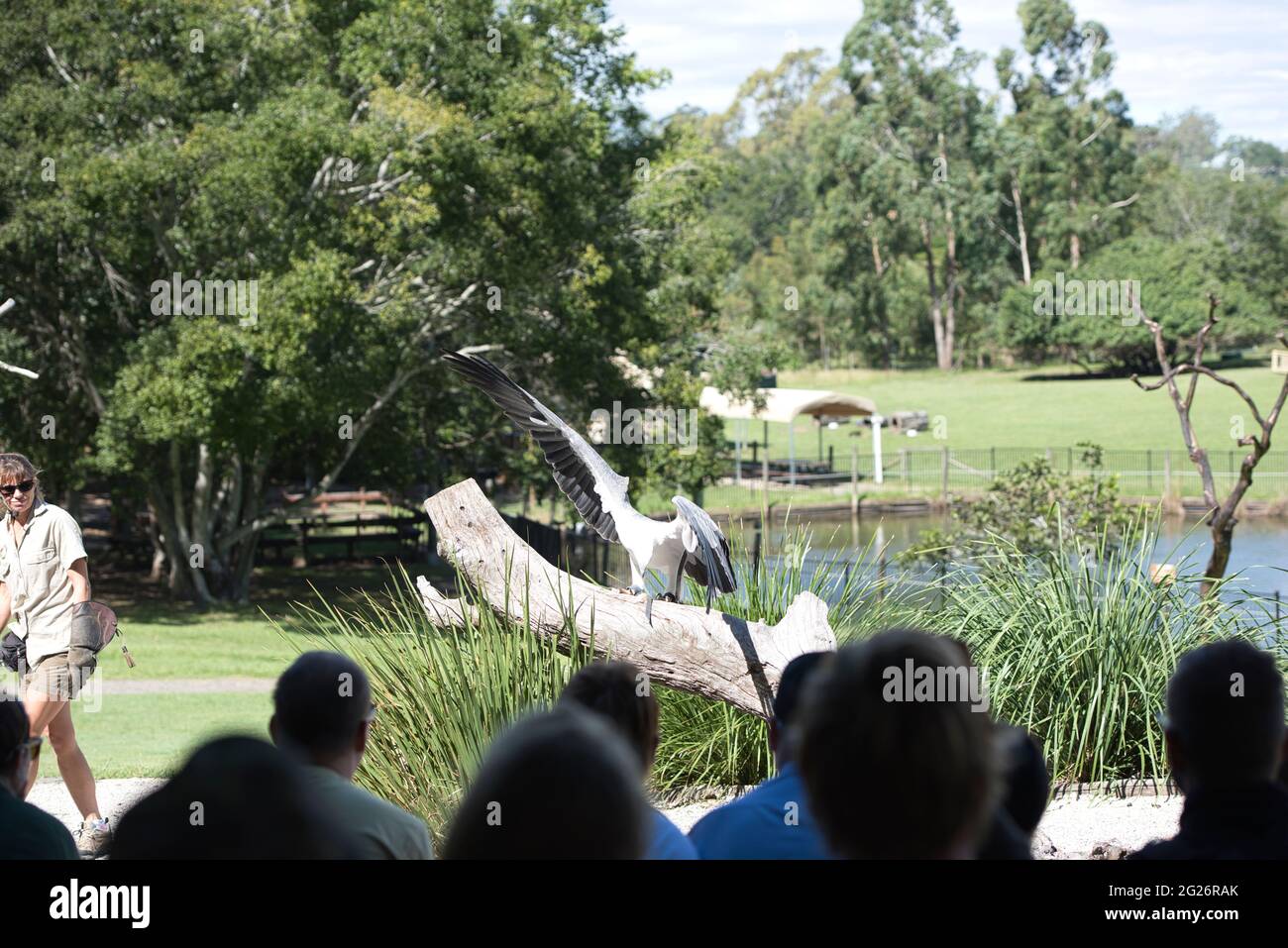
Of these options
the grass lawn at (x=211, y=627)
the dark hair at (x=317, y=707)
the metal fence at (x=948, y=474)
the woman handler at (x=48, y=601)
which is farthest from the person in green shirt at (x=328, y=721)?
the metal fence at (x=948, y=474)

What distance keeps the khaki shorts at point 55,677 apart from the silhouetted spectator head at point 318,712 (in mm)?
3524

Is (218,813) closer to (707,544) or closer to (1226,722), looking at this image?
(1226,722)

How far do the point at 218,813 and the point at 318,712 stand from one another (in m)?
1.34

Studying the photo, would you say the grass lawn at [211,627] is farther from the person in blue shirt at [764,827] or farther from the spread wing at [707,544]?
the person in blue shirt at [764,827]

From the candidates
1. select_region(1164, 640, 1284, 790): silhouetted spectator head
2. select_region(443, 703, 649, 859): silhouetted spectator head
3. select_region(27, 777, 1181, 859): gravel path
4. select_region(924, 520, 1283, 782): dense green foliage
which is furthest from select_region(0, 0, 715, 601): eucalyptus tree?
select_region(443, 703, 649, 859): silhouetted spectator head

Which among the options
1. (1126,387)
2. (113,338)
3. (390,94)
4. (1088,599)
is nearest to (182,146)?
(390,94)

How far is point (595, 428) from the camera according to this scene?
21.7m

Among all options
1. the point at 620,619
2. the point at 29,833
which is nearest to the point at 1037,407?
the point at 620,619

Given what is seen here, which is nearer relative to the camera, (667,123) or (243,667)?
(243,667)

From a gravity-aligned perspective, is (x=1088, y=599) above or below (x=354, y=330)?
below

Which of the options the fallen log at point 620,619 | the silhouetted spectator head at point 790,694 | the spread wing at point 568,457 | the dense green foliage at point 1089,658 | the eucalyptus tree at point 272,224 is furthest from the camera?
the eucalyptus tree at point 272,224

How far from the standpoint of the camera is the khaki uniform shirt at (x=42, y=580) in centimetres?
644

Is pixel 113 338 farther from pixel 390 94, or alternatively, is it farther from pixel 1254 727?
pixel 1254 727

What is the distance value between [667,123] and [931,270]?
130ft
